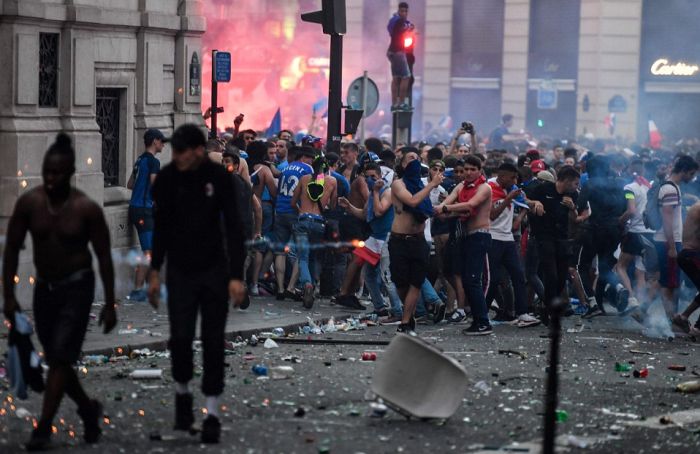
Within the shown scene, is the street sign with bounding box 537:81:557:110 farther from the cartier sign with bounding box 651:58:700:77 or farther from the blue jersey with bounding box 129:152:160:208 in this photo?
the blue jersey with bounding box 129:152:160:208

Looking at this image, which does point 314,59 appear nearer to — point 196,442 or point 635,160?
point 635,160

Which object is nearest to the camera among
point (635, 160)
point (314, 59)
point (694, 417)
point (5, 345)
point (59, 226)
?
point (59, 226)

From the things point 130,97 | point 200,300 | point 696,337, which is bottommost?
point 696,337

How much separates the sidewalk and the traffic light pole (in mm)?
2722

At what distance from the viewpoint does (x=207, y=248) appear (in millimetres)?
7512

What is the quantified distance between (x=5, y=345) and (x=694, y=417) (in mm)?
5151

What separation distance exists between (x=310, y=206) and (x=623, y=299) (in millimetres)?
3545

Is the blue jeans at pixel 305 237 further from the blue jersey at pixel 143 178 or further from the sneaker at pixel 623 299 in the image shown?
the sneaker at pixel 623 299

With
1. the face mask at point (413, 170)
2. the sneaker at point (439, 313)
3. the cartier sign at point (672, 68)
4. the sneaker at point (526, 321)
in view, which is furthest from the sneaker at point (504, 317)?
the cartier sign at point (672, 68)

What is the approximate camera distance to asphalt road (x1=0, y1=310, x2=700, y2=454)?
763 centimetres

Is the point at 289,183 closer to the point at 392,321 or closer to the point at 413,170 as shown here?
the point at 392,321

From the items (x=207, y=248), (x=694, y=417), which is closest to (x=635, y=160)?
(x=694, y=417)

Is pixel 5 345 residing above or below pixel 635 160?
below

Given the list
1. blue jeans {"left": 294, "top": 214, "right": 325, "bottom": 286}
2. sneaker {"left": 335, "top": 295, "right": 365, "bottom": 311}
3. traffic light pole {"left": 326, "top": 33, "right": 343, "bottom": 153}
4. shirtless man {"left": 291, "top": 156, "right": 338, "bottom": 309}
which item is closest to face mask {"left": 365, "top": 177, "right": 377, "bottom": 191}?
shirtless man {"left": 291, "top": 156, "right": 338, "bottom": 309}
